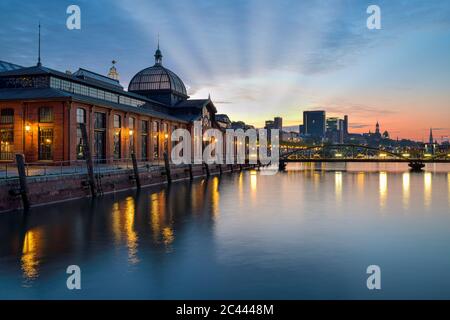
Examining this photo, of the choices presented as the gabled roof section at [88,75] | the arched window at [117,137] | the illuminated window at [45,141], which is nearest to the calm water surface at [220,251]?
the illuminated window at [45,141]

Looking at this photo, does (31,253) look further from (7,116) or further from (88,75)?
(88,75)

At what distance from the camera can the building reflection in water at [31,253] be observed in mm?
16342

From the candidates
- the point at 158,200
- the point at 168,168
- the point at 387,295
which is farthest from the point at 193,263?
the point at 168,168

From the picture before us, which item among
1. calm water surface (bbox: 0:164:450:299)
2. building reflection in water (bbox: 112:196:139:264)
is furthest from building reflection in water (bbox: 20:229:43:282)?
building reflection in water (bbox: 112:196:139:264)

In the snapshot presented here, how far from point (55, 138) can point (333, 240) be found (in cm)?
3354

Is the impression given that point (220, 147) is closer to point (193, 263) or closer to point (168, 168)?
point (168, 168)

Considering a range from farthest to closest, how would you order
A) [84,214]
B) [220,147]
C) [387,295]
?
[220,147]
[84,214]
[387,295]

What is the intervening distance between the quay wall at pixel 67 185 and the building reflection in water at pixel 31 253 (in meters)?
5.94

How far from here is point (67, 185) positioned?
35.1 meters

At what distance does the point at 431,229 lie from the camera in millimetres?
28922

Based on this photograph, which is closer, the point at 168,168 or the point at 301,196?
the point at 301,196

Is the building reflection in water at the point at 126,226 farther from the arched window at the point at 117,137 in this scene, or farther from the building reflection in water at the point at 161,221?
the arched window at the point at 117,137

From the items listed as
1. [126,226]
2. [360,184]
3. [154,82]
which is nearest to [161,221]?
[126,226]
